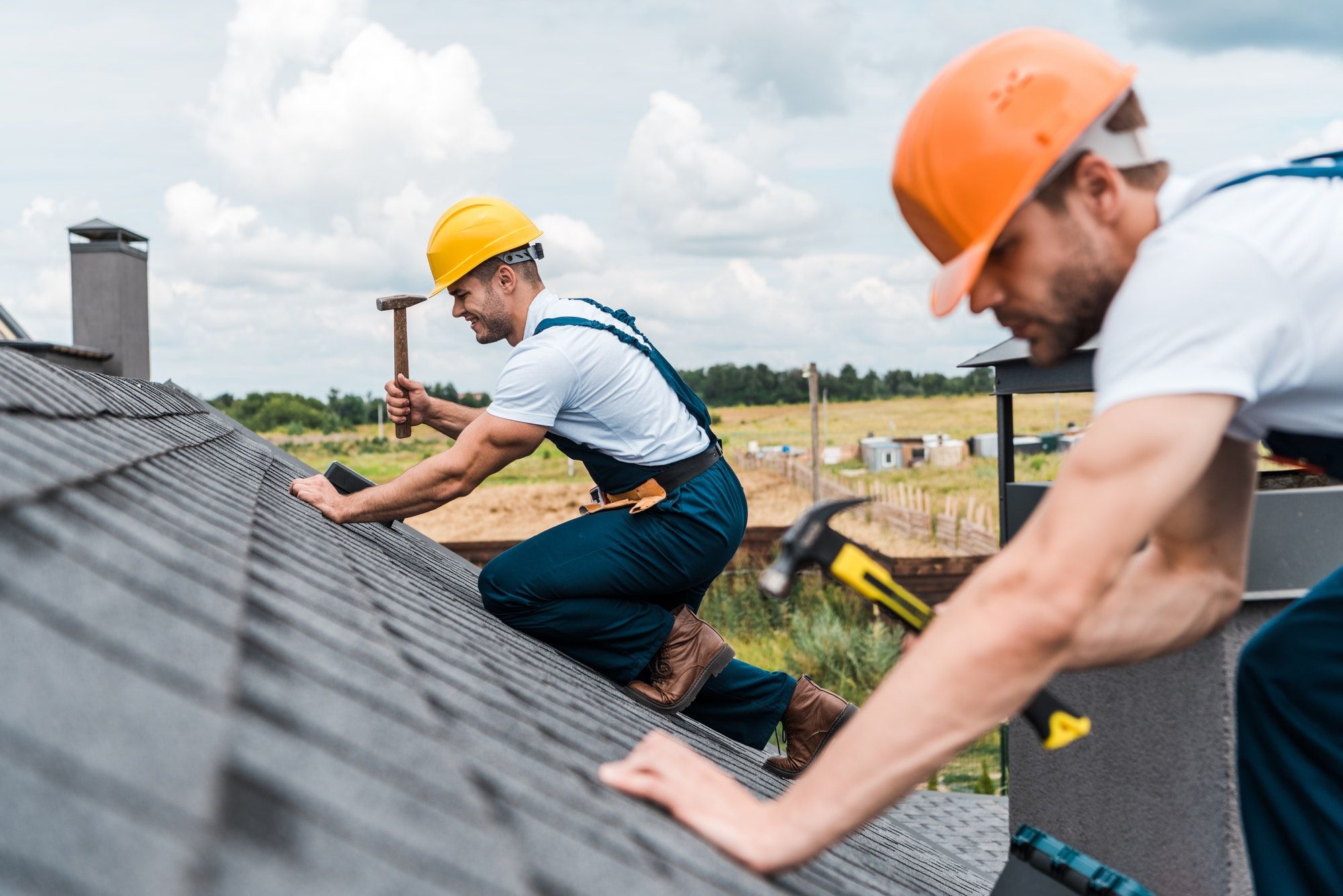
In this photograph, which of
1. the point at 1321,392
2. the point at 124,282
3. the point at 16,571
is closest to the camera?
the point at 16,571

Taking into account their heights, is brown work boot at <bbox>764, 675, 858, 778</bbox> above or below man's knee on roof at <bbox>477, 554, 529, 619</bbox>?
below

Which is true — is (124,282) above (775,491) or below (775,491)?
above

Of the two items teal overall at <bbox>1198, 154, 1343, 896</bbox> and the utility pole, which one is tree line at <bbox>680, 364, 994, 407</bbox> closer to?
the utility pole

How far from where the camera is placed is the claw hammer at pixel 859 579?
1760 mm

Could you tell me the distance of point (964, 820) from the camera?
894 cm

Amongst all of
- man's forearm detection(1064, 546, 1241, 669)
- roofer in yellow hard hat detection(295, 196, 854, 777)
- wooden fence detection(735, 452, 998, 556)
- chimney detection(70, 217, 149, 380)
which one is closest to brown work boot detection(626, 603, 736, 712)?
roofer in yellow hard hat detection(295, 196, 854, 777)

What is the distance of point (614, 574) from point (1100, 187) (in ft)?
8.45

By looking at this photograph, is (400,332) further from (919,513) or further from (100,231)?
(919,513)

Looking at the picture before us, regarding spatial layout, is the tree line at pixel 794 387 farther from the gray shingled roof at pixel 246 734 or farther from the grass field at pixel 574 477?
the gray shingled roof at pixel 246 734

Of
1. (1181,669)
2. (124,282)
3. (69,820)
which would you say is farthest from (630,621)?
(124,282)

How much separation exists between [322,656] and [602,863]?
1.78 feet

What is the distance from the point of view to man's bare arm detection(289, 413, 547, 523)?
3891 millimetres

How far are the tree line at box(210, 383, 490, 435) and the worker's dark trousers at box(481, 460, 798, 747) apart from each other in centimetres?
5305

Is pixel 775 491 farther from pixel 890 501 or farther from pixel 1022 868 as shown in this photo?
pixel 1022 868
